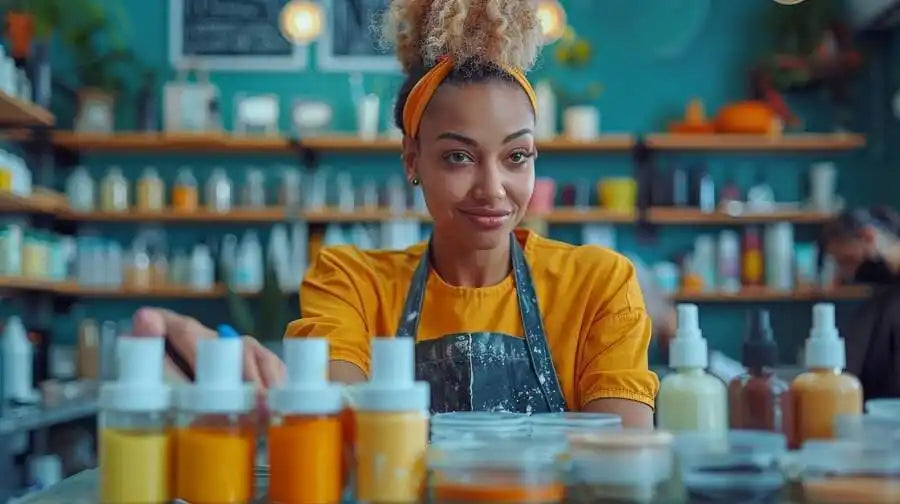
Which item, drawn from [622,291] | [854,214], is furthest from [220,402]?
[854,214]

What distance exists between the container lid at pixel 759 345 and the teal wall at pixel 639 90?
429 cm

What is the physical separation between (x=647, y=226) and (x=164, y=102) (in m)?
2.53

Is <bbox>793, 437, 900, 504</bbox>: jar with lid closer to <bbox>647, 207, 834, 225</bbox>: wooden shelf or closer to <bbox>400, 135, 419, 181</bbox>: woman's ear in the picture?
<bbox>400, 135, 419, 181</bbox>: woman's ear

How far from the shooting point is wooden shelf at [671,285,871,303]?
507 centimetres

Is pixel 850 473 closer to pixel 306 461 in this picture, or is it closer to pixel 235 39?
pixel 306 461

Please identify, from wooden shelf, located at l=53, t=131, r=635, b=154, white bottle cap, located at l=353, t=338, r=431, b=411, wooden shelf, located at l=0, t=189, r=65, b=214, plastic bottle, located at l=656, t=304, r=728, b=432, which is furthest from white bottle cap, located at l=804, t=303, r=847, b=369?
wooden shelf, located at l=53, t=131, r=635, b=154

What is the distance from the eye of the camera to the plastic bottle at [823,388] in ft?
3.31

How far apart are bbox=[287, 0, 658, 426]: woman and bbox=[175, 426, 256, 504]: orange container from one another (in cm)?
49

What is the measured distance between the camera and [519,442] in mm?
961

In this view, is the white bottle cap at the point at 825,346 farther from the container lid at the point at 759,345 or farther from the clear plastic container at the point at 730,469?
the clear plastic container at the point at 730,469

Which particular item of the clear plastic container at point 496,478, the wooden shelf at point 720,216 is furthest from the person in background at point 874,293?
the clear plastic container at point 496,478

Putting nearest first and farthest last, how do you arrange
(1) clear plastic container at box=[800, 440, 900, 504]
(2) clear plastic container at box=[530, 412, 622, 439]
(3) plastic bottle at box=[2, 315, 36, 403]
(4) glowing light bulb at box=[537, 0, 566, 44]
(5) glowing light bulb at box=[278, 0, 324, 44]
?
1. (1) clear plastic container at box=[800, 440, 900, 504]
2. (2) clear plastic container at box=[530, 412, 622, 439]
3. (3) plastic bottle at box=[2, 315, 36, 403]
4. (4) glowing light bulb at box=[537, 0, 566, 44]
5. (5) glowing light bulb at box=[278, 0, 324, 44]

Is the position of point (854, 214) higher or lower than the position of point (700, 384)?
higher

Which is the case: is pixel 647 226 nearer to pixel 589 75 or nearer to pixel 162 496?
pixel 589 75
